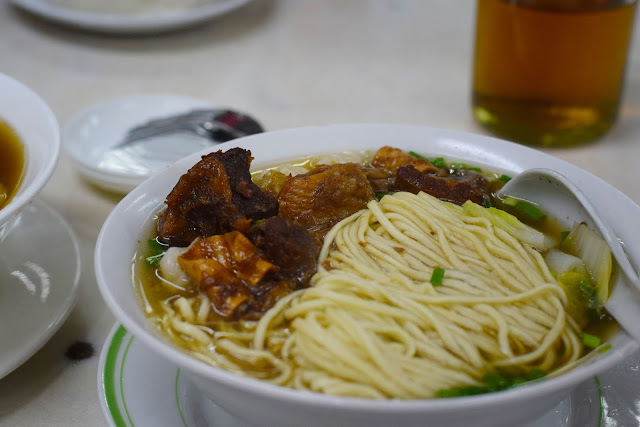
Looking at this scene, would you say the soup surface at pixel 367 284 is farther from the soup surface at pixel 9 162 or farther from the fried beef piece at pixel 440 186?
the soup surface at pixel 9 162

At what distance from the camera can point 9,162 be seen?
2229mm

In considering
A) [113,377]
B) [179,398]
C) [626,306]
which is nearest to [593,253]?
[626,306]

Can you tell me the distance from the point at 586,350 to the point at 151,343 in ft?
3.42

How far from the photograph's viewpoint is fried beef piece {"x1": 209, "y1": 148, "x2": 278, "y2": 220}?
2.01m

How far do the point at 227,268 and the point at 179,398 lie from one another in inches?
15.3

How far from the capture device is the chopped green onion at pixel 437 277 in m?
1.76

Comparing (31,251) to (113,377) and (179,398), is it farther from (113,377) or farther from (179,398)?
(179,398)

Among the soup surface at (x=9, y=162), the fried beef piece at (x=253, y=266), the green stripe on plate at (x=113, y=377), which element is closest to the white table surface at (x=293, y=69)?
the soup surface at (x=9, y=162)

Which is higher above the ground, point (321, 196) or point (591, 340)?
point (321, 196)

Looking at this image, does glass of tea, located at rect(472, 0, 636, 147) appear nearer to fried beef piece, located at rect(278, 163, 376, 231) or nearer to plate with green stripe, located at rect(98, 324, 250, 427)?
fried beef piece, located at rect(278, 163, 376, 231)

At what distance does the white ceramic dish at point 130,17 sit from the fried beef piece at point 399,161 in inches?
89.4

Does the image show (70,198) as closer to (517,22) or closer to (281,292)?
(281,292)

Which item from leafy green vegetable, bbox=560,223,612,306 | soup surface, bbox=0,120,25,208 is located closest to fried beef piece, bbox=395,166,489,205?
leafy green vegetable, bbox=560,223,612,306

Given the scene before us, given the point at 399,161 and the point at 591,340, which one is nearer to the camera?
the point at 591,340
